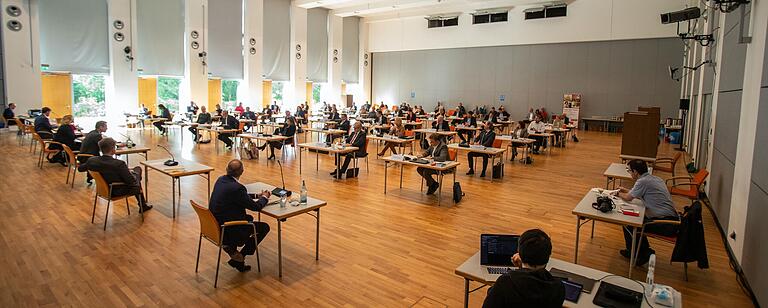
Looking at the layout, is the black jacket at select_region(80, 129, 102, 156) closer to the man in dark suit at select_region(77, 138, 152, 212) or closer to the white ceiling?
the man in dark suit at select_region(77, 138, 152, 212)

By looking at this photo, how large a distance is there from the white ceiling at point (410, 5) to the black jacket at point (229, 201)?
19360 millimetres

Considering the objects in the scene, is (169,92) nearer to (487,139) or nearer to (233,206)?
(487,139)

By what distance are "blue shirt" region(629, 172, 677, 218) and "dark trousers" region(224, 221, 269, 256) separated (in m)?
4.20

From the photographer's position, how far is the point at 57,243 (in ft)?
18.4

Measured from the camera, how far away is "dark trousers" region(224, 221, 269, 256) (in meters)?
4.62

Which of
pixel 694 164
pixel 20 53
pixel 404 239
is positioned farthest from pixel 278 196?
pixel 20 53

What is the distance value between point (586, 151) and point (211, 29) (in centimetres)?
1718

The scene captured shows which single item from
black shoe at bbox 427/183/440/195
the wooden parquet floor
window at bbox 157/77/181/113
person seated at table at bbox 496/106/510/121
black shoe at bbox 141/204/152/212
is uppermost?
window at bbox 157/77/181/113

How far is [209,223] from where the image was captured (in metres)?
4.54

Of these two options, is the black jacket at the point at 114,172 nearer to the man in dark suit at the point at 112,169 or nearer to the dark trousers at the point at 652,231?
the man in dark suit at the point at 112,169

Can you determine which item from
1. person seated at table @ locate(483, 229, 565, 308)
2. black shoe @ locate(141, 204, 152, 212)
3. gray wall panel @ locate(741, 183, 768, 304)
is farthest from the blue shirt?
black shoe @ locate(141, 204, 152, 212)

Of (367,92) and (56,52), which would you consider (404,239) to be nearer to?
(56,52)

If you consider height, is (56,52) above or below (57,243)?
above

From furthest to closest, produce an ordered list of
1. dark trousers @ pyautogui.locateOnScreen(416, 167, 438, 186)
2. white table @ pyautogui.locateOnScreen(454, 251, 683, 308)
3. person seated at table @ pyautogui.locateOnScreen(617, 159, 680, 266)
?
1. dark trousers @ pyautogui.locateOnScreen(416, 167, 438, 186)
2. person seated at table @ pyautogui.locateOnScreen(617, 159, 680, 266)
3. white table @ pyautogui.locateOnScreen(454, 251, 683, 308)
